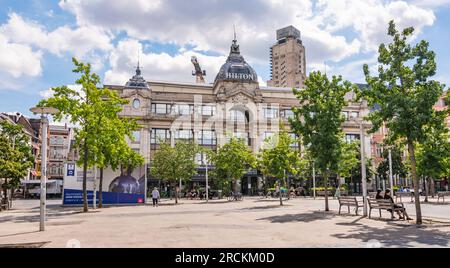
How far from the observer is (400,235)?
41.3 feet

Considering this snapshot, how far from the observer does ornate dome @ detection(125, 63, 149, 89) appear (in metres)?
59.1

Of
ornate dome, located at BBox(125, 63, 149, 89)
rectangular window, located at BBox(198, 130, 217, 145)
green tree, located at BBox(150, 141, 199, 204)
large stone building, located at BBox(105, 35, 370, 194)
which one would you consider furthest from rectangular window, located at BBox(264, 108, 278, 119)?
green tree, located at BBox(150, 141, 199, 204)

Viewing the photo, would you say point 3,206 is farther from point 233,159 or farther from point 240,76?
point 240,76

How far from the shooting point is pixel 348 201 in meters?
21.2

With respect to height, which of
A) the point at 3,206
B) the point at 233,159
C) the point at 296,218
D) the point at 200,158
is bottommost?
the point at 3,206

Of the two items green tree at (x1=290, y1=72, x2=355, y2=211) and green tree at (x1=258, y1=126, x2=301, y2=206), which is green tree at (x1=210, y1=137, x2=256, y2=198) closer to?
green tree at (x1=258, y1=126, x2=301, y2=206)

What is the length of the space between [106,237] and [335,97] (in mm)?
15976

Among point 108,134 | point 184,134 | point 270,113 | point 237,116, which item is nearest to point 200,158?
point 184,134

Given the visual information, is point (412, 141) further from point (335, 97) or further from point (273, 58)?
point (273, 58)

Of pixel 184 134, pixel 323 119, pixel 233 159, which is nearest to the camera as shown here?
pixel 323 119

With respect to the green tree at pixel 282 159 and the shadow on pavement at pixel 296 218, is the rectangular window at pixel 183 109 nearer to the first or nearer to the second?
the green tree at pixel 282 159

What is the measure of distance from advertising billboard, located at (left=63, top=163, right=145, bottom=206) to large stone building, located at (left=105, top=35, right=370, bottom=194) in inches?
860

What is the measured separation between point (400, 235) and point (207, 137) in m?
48.5
